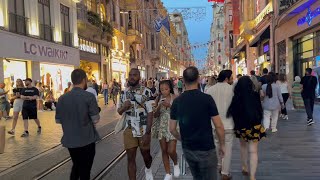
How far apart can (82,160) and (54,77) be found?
21833 millimetres

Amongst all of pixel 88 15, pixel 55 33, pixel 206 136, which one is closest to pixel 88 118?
pixel 206 136

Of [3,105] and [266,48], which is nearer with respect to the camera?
[3,105]

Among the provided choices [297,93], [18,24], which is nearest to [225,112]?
[297,93]

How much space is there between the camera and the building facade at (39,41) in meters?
19.4

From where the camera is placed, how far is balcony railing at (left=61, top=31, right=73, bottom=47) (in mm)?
26533

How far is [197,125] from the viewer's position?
3881mm

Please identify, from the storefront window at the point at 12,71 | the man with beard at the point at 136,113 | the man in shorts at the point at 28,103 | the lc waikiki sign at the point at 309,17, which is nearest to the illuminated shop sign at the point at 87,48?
the storefront window at the point at 12,71

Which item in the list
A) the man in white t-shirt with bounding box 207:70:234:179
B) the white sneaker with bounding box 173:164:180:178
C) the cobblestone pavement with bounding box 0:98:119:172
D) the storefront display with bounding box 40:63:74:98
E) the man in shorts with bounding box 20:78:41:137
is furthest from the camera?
the storefront display with bounding box 40:63:74:98

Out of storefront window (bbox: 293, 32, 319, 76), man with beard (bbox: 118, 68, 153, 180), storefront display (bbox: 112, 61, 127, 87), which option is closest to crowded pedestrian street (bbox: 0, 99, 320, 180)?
man with beard (bbox: 118, 68, 153, 180)

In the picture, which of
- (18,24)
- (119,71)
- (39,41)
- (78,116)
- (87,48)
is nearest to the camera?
(78,116)

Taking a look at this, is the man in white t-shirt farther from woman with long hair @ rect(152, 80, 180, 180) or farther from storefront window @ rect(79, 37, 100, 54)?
storefront window @ rect(79, 37, 100, 54)

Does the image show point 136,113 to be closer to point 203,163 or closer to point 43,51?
point 203,163

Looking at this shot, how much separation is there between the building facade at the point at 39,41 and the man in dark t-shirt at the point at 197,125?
53.7 ft

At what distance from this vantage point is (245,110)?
5676mm
